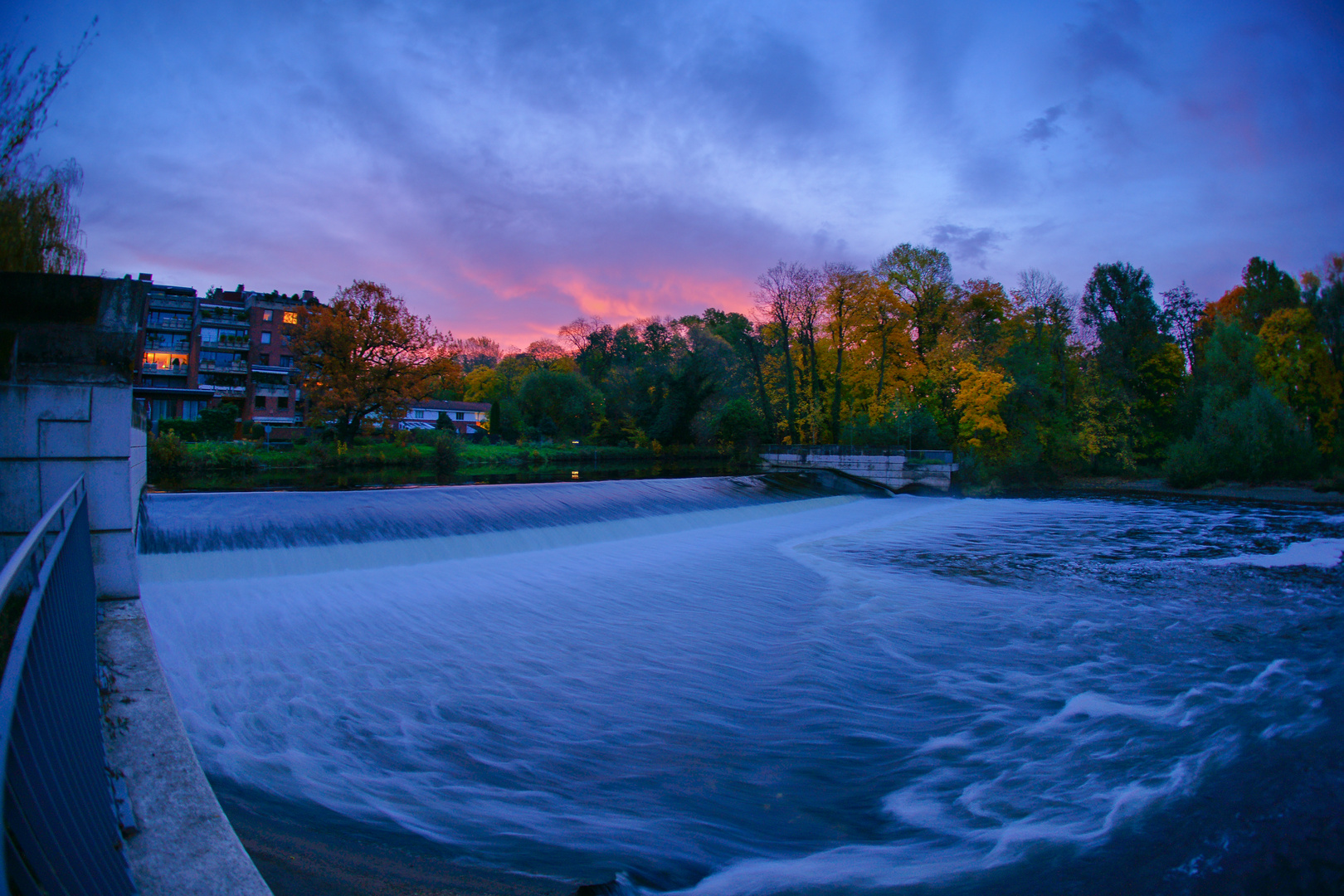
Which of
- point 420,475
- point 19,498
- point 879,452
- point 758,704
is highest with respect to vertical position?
point 879,452

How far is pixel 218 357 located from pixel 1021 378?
190 ft

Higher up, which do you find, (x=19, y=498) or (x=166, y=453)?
(x=19, y=498)

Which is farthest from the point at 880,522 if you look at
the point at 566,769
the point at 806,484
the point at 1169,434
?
the point at 1169,434

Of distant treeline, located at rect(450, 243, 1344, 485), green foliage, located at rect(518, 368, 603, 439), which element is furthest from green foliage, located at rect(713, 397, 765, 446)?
green foliage, located at rect(518, 368, 603, 439)

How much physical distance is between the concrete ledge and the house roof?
5663cm

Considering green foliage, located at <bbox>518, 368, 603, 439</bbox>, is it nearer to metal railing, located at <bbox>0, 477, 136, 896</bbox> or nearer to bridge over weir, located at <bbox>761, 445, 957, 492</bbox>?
bridge over weir, located at <bbox>761, 445, 957, 492</bbox>

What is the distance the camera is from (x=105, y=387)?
481 centimetres

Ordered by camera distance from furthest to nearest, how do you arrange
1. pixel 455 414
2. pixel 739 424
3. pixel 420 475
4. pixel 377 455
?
pixel 455 414 → pixel 739 424 → pixel 377 455 → pixel 420 475

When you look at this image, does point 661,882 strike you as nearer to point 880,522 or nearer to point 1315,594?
point 1315,594

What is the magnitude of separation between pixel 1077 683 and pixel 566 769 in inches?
195

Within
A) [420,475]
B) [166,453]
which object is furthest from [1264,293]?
[166,453]

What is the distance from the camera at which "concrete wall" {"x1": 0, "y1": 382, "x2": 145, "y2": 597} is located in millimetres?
4484

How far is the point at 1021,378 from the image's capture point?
1298 inches

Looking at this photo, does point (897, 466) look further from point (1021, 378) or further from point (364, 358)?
point (364, 358)
